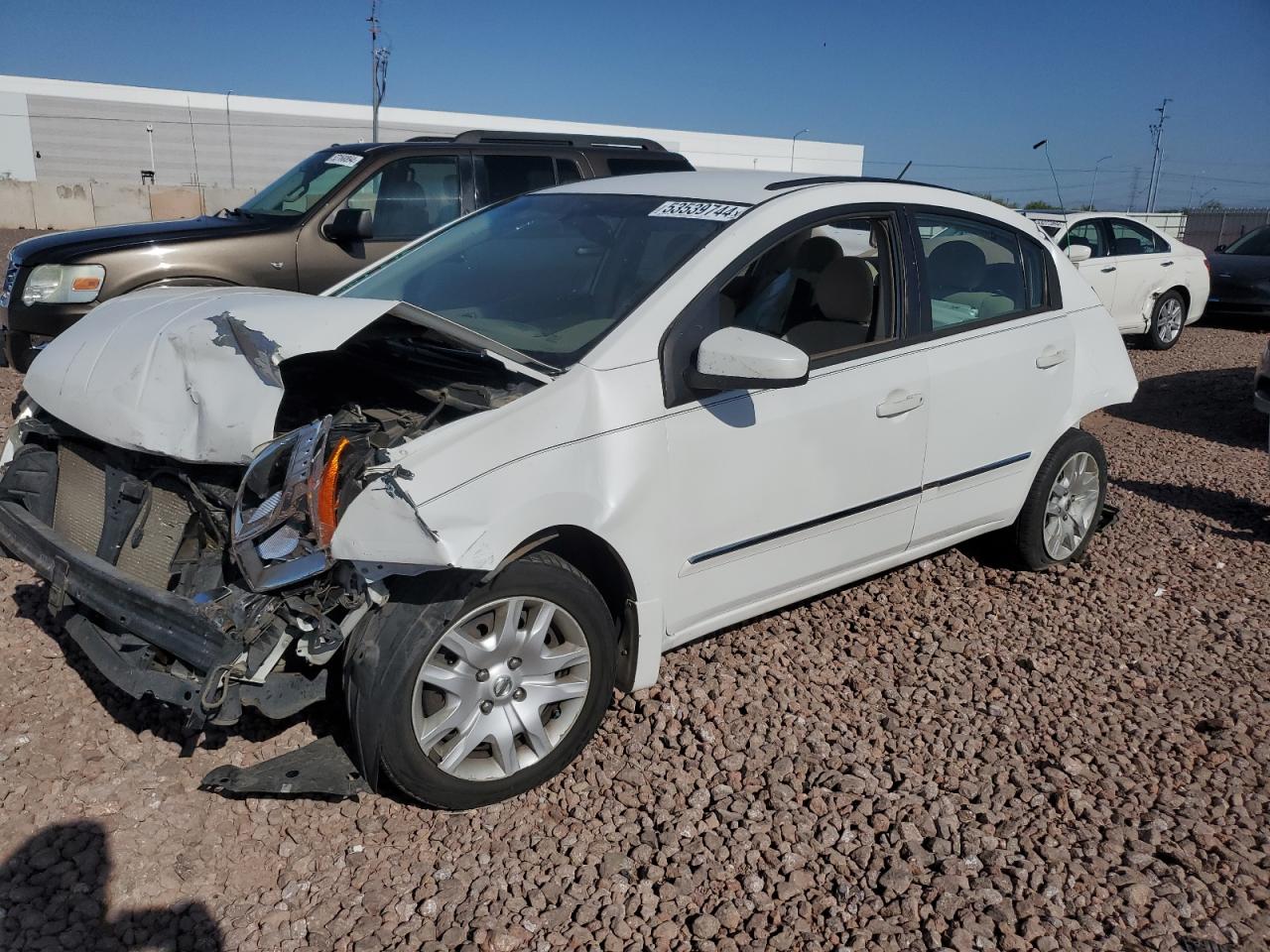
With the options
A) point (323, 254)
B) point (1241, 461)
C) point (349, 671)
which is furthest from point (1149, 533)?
point (323, 254)

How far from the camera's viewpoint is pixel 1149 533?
19.1 ft

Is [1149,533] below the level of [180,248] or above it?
below

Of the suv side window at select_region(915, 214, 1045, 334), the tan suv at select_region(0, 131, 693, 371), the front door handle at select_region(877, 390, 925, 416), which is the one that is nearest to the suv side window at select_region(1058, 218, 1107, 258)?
the tan suv at select_region(0, 131, 693, 371)

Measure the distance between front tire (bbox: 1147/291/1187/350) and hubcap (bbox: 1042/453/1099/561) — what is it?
8646 millimetres

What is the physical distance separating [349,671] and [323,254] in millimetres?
5284

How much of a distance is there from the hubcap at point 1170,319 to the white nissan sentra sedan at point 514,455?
9510 mm

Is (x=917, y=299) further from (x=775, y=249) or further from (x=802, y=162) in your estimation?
(x=802, y=162)

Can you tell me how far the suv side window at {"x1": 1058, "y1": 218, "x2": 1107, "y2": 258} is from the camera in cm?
1213

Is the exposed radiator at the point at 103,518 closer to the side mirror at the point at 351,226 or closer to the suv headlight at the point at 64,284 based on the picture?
the suv headlight at the point at 64,284

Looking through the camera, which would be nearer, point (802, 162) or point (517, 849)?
point (517, 849)

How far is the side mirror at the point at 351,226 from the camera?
23.9 ft

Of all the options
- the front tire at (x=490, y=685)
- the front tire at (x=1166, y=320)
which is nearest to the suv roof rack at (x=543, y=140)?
the front tire at (x=490, y=685)

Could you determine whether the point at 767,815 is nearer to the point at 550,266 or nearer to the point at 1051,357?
the point at 550,266

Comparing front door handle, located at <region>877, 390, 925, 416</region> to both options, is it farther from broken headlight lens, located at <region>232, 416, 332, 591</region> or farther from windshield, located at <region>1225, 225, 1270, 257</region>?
windshield, located at <region>1225, 225, 1270, 257</region>
